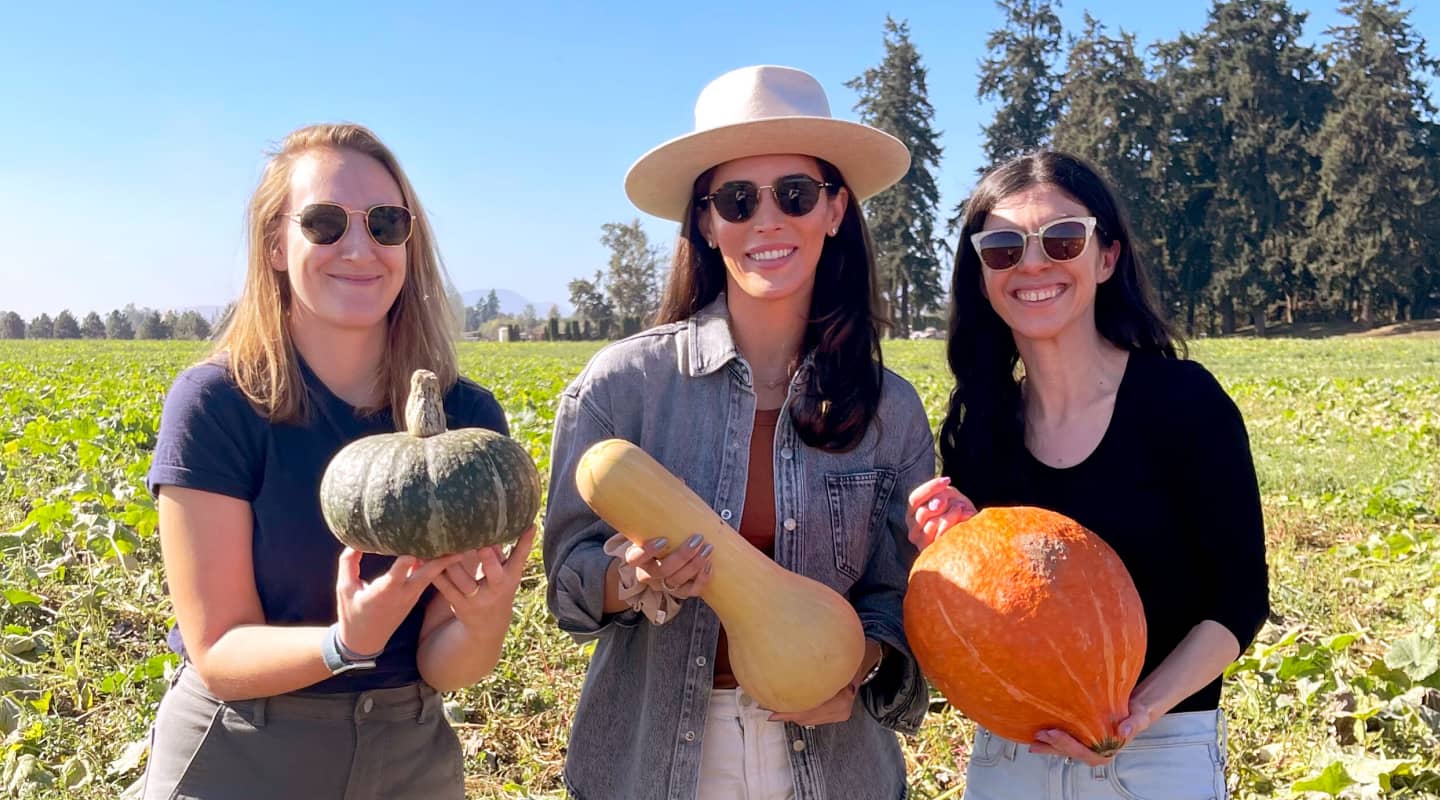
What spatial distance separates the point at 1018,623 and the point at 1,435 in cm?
1041

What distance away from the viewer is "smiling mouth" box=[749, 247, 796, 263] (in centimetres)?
243

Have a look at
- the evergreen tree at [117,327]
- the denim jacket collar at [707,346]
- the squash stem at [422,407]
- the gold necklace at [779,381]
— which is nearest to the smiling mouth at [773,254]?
the denim jacket collar at [707,346]

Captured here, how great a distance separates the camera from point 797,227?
246 centimetres

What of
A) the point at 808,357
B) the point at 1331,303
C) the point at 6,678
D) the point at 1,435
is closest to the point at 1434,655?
the point at 808,357

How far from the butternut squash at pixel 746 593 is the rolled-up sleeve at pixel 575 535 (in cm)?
22

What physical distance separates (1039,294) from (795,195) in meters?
0.68

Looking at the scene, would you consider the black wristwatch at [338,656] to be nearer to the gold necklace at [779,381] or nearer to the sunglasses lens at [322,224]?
the sunglasses lens at [322,224]

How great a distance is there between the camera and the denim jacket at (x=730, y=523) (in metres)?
2.29

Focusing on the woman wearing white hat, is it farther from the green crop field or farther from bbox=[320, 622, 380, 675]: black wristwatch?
the green crop field

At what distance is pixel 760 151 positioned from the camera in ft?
8.46

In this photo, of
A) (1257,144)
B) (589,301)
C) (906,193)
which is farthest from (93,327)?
(1257,144)

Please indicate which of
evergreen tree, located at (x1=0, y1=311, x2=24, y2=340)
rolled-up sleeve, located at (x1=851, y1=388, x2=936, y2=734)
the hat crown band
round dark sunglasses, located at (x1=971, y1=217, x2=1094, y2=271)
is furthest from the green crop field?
evergreen tree, located at (x1=0, y1=311, x2=24, y2=340)

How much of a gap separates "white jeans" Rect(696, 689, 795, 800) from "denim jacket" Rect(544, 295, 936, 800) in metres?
0.04

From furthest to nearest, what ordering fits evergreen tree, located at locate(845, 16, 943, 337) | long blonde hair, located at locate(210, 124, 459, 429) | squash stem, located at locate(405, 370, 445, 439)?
evergreen tree, located at locate(845, 16, 943, 337) < long blonde hair, located at locate(210, 124, 459, 429) < squash stem, located at locate(405, 370, 445, 439)
